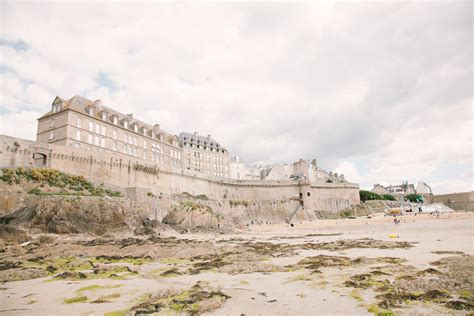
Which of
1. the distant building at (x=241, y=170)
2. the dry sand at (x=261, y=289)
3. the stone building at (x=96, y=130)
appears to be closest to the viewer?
the dry sand at (x=261, y=289)

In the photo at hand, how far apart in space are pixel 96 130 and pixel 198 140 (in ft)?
89.9

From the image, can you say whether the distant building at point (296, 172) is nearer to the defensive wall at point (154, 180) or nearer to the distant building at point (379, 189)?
the defensive wall at point (154, 180)

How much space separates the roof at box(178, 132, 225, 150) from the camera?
59.9 meters

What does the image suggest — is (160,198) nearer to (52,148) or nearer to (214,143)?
(52,148)

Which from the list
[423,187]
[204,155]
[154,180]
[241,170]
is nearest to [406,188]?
[423,187]

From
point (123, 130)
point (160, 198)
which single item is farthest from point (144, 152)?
point (160, 198)

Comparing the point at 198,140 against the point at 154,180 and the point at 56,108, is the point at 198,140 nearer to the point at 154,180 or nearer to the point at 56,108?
the point at 154,180

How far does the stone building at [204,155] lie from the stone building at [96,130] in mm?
10126

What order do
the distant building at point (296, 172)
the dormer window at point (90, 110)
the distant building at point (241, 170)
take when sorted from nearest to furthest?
the dormer window at point (90, 110), the distant building at point (296, 172), the distant building at point (241, 170)

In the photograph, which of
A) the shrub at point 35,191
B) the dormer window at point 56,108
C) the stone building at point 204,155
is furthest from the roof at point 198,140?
the shrub at point 35,191

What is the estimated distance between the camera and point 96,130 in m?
36.6

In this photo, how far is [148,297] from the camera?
5715 mm

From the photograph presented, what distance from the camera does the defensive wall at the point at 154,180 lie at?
26411 mm

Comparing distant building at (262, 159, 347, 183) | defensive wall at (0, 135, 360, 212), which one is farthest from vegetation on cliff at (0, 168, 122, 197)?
distant building at (262, 159, 347, 183)
